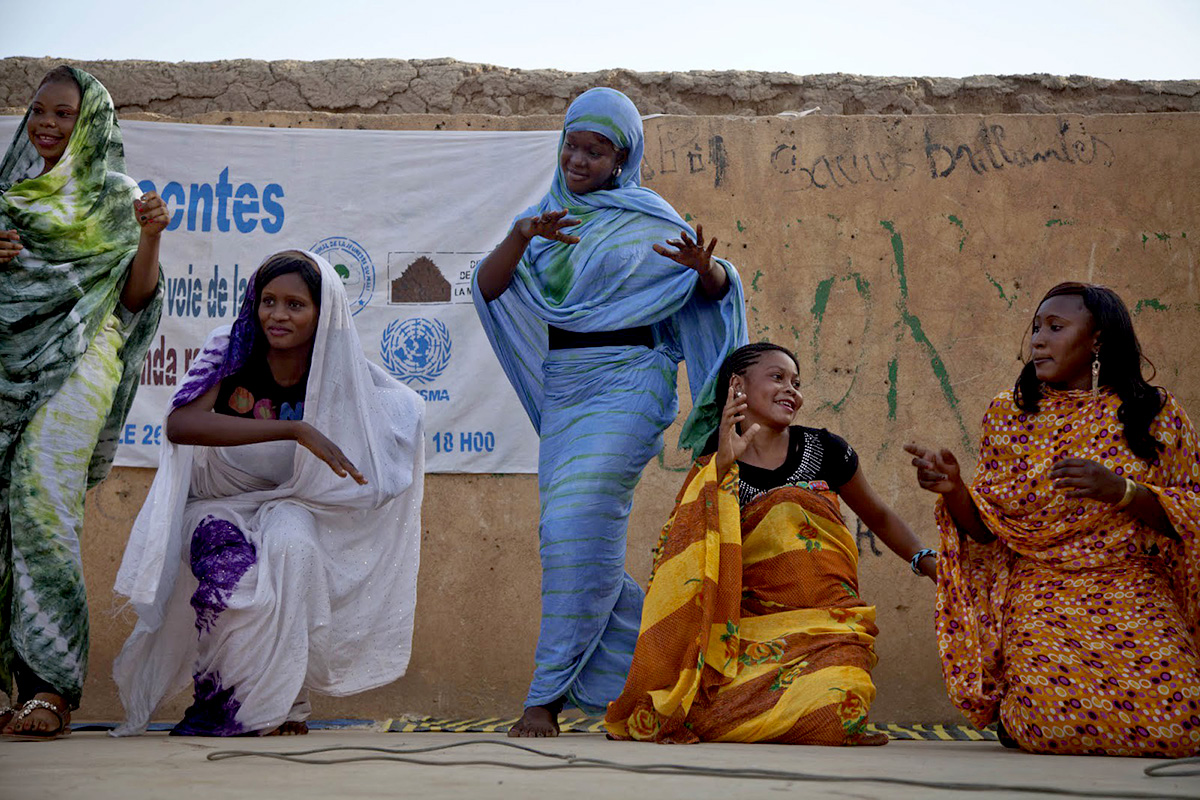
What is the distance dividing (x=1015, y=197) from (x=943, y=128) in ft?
1.59

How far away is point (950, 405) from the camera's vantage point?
6.55 metres

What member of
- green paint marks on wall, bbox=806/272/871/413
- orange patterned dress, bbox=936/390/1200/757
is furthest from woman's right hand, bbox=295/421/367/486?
green paint marks on wall, bbox=806/272/871/413

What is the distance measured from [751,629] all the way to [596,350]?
1138 millimetres

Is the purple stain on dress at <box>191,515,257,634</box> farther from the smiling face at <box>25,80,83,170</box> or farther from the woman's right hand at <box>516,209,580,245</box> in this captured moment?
the smiling face at <box>25,80,83,170</box>

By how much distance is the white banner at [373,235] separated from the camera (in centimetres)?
649

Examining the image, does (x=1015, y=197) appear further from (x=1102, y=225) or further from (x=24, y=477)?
(x=24, y=477)

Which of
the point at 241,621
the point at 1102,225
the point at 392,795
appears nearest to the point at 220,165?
the point at 241,621

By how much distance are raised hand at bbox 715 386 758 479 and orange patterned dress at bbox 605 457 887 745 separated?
36 mm

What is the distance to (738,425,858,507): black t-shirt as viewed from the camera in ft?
14.6

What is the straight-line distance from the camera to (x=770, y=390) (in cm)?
451

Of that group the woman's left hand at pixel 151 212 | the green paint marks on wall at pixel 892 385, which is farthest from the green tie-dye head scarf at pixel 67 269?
the green paint marks on wall at pixel 892 385

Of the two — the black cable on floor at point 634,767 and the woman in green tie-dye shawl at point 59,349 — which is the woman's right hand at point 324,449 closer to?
the woman in green tie-dye shawl at point 59,349

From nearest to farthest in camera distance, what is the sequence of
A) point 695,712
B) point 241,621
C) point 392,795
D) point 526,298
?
point 392,795, point 695,712, point 241,621, point 526,298

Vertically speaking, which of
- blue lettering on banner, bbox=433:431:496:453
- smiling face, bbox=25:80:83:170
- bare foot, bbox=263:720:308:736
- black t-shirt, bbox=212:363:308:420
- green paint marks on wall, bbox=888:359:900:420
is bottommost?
bare foot, bbox=263:720:308:736
